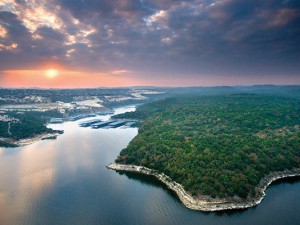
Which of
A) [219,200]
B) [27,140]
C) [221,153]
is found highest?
[221,153]

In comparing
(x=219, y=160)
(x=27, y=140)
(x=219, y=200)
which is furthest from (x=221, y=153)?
(x=27, y=140)

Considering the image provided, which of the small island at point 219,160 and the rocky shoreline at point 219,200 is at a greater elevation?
the small island at point 219,160

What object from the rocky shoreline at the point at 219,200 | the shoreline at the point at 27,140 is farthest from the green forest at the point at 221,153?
the shoreline at the point at 27,140

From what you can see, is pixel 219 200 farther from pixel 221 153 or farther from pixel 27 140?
pixel 27 140

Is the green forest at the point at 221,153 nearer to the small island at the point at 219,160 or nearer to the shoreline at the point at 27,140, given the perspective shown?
the small island at the point at 219,160

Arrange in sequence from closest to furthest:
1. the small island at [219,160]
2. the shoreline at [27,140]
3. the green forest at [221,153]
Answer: the small island at [219,160]
the green forest at [221,153]
the shoreline at [27,140]

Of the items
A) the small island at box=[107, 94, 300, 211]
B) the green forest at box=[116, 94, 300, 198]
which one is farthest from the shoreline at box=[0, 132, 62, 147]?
the small island at box=[107, 94, 300, 211]

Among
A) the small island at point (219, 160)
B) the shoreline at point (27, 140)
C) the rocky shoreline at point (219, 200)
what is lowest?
the shoreline at point (27, 140)

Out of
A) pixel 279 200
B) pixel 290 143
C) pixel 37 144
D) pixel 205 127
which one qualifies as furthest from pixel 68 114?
pixel 279 200

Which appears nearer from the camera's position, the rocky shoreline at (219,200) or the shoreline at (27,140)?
the rocky shoreline at (219,200)

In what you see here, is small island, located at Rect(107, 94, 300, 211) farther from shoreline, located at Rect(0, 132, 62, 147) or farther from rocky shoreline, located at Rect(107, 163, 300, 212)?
shoreline, located at Rect(0, 132, 62, 147)

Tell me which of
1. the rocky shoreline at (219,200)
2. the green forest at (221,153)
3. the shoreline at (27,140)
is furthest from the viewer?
the shoreline at (27,140)

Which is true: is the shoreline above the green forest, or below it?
below
